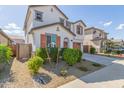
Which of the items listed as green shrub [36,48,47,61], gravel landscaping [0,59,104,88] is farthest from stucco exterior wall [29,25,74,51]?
gravel landscaping [0,59,104,88]

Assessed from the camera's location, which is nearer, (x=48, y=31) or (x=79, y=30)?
(x=48, y=31)

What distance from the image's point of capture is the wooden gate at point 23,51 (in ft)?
43.2

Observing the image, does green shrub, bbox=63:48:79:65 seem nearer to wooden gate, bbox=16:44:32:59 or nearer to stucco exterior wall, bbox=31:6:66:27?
wooden gate, bbox=16:44:32:59

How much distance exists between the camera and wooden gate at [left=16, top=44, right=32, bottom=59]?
43.2 ft

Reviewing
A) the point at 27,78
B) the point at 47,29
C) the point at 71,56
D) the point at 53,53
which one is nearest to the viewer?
the point at 27,78

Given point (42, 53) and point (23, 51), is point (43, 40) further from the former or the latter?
point (42, 53)

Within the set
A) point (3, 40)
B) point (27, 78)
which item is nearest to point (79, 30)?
point (3, 40)

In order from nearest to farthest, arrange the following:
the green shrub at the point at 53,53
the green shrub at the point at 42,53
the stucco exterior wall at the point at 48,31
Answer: the green shrub at the point at 42,53
the green shrub at the point at 53,53
the stucco exterior wall at the point at 48,31

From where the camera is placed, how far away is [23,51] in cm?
1350

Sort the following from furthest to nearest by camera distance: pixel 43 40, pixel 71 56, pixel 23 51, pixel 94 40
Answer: pixel 94 40, pixel 43 40, pixel 23 51, pixel 71 56

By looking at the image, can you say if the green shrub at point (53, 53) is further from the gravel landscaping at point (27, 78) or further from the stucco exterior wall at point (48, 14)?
the stucco exterior wall at point (48, 14)

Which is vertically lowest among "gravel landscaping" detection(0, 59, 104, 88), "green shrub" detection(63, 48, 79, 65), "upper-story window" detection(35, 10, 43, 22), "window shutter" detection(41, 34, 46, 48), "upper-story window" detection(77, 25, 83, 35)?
"gravel landscaping" detection(0, 59, 104, 88)

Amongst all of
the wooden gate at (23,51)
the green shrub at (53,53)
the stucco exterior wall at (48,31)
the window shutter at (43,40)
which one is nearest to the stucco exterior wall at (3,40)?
the stucco exterior wall at (48,31)

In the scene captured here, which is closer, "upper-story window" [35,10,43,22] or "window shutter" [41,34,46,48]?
"window shutter" [41,34,46,48]
